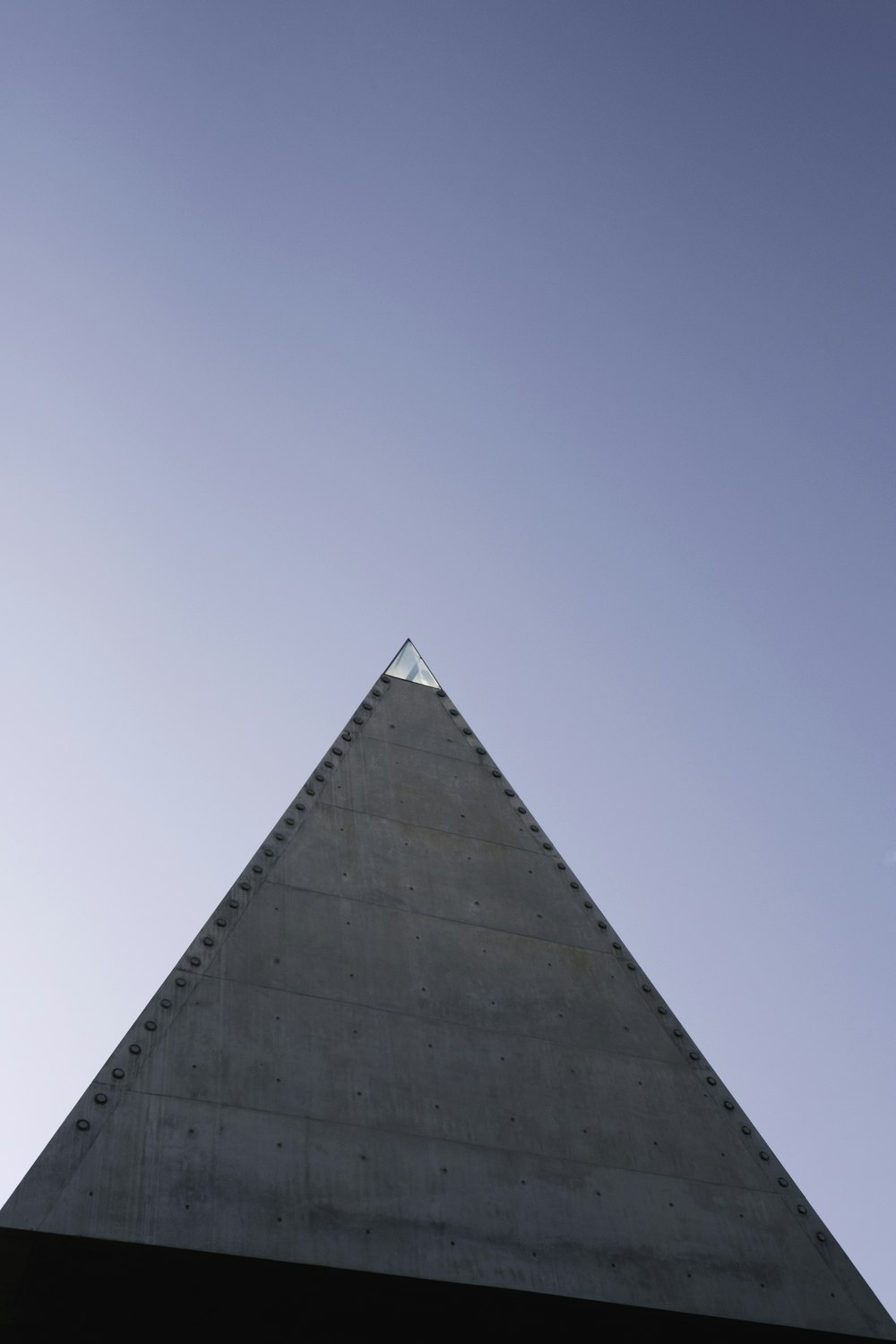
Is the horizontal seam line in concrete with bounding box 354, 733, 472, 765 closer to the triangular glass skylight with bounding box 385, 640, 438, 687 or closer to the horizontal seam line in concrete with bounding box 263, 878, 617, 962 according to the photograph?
the triangular glass skylight with bounding box 385, 640, 438, 687

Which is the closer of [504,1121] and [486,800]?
[504,1121]

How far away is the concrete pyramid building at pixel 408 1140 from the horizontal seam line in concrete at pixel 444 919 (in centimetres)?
3

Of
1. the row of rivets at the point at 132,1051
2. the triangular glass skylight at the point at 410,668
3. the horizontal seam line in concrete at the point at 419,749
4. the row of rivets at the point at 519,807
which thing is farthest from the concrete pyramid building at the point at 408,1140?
the triangular glass skylight at the point at 410,668

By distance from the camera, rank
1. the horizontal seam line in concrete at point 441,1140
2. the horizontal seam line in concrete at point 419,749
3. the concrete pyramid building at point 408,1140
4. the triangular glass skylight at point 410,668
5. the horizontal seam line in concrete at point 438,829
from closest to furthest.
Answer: the concrete pyramid building at point 408,1140 → the horizontal seam line in concrete at point 441,1140 → the horizontal seam line in concrete at point 438,829 → the horizontal seam line in concrete at point 419,749 → the triangular glass skylight at point 410,668

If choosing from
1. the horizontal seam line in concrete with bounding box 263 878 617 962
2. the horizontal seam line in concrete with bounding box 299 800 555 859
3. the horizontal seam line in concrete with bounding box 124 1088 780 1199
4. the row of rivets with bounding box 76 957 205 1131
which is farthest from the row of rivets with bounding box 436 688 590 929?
the row of rivets with bounding box 76 957 205 1131

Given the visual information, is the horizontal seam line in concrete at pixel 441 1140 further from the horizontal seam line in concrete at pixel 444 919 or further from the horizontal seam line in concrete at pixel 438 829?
the horizontal seam line in concrete at pixel 438 829

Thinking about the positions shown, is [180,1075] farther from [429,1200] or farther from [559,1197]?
[559,1197]

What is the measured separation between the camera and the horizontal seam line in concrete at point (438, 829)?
45.8ft

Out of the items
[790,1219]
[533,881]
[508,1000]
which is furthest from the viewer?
[533,881]

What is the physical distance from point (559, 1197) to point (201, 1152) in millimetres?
3164

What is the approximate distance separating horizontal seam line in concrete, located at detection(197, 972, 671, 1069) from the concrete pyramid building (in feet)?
0.08

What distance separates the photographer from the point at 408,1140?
10.3 metres

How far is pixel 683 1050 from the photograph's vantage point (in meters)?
12.6

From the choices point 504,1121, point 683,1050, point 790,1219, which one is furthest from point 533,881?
point 790,1219
